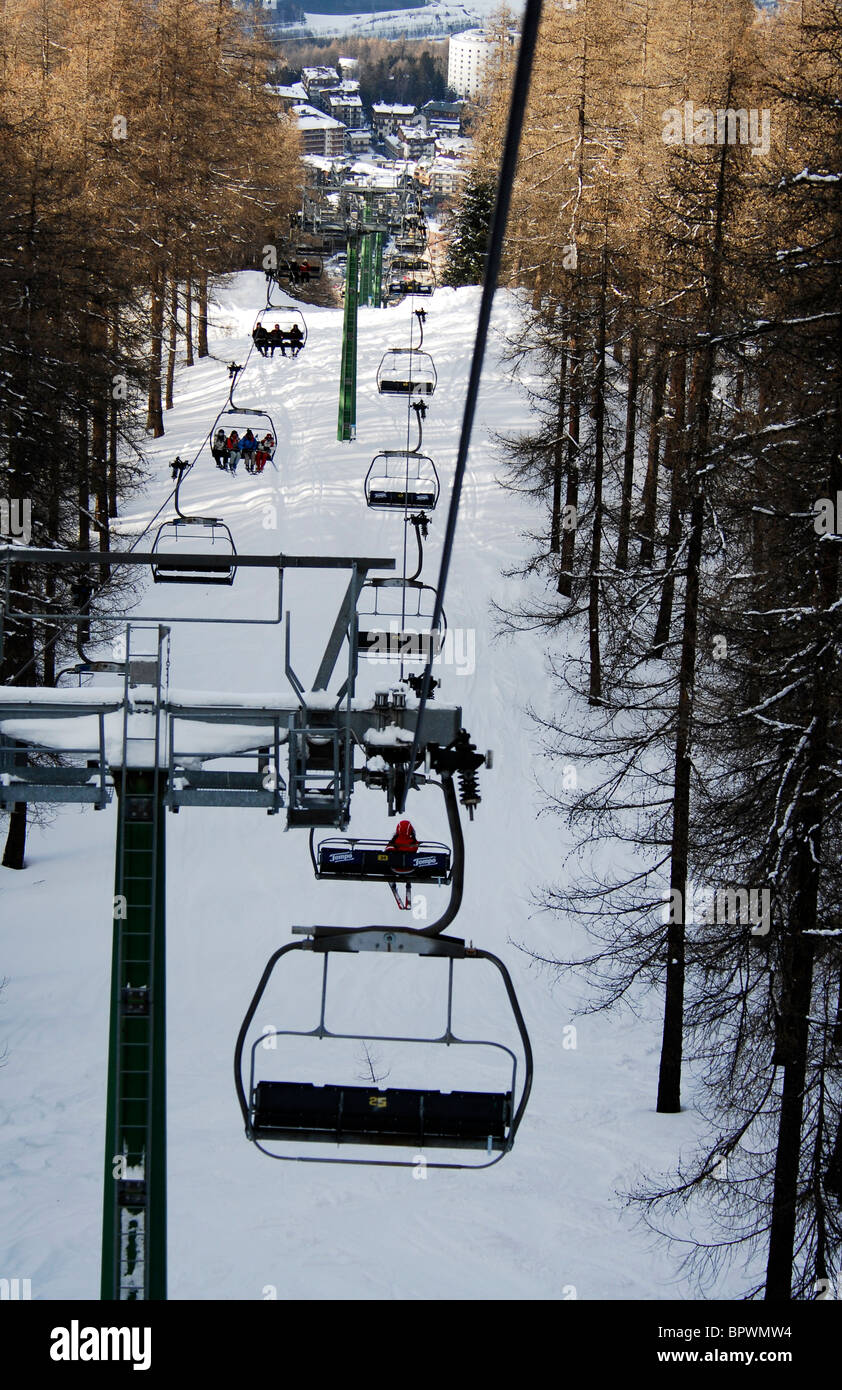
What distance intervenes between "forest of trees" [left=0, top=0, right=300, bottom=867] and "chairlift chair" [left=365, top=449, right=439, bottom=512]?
4400mm

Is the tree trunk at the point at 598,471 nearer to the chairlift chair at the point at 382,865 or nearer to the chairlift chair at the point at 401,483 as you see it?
the chairlift chair at the point at 401,483

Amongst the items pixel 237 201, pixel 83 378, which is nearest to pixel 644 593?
pixel 83 378

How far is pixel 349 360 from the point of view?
3422 cm

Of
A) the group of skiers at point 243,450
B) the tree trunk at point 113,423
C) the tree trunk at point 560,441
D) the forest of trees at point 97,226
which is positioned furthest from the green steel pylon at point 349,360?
the tree trunk at point 560,441

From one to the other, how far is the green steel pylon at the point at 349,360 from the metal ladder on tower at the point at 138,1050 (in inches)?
1076

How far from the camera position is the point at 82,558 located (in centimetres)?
835

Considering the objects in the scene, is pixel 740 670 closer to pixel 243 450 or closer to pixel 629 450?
pixel 629 450

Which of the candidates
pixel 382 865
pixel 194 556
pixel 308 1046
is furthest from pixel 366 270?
pixel 382 865

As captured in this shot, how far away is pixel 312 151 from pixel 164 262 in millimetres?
168758

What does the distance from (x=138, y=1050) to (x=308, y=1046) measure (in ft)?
25.1

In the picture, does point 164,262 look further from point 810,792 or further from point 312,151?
point 312,151

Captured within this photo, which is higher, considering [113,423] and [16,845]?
[113,423]

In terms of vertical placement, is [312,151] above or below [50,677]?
above
